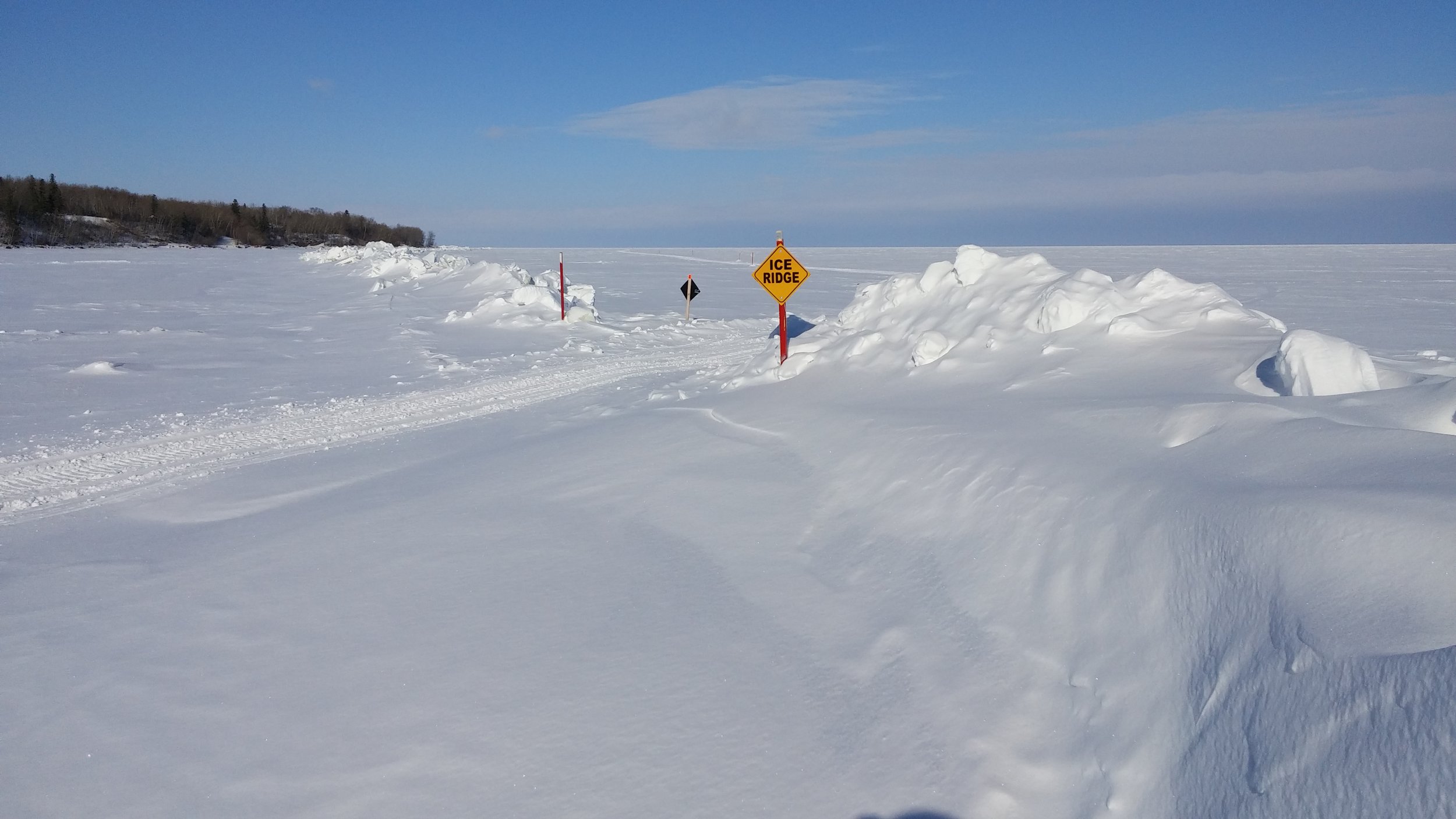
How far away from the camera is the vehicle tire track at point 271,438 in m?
6.82

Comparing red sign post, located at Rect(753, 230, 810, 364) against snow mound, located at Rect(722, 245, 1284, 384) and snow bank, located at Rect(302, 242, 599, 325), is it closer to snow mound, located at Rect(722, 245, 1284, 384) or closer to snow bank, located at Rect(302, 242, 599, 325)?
snow mound, located at Rect(722, 245, 1284, 384)

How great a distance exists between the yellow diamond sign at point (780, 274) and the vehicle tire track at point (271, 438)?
229 cm

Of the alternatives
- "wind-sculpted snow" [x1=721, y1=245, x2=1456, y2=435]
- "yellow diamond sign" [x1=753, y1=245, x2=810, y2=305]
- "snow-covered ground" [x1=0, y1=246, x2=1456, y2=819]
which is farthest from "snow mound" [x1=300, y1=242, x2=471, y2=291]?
"wind-sculpted snow" [x1=721, y1=245, x2=1456, y2=435]

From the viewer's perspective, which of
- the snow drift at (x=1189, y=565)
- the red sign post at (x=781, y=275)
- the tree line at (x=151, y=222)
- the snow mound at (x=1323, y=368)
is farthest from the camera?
the tree line at (x=151, y=222)

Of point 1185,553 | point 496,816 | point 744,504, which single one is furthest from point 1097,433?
point 496,816

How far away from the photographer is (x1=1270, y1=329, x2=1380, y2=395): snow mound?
5148mm

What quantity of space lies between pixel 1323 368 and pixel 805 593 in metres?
3.47

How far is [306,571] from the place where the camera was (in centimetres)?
509

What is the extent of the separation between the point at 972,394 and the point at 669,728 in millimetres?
4506

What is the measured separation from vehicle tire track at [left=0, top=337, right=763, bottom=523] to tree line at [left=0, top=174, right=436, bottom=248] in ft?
183

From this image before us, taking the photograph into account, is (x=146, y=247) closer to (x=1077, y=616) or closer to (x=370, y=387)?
(x=370, y=387)

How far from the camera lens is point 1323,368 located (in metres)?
5.19

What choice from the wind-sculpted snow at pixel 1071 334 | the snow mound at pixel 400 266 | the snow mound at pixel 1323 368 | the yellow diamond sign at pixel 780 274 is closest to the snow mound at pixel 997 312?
the wind-sculpted snow at pixel 1071 334

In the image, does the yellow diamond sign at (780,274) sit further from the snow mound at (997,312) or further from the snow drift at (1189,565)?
the snow drift at (1189,565)
